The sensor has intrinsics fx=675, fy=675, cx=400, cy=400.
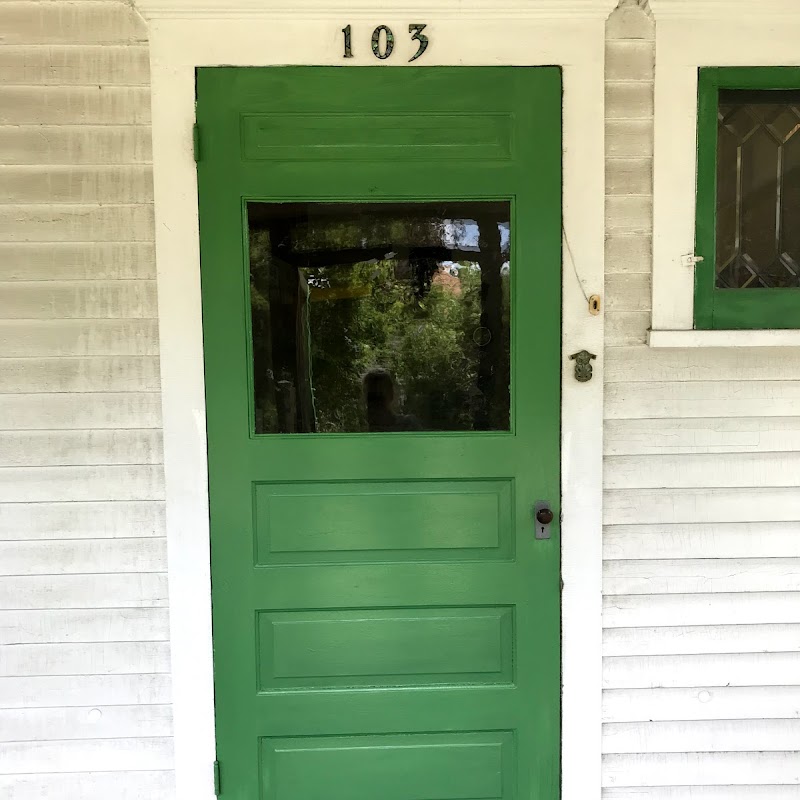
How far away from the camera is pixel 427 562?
200 cm

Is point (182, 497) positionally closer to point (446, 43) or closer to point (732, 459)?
point (446, 43)

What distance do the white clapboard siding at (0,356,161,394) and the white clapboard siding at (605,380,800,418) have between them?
1368 mm

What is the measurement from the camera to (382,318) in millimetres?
1980

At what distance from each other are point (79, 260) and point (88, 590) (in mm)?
965

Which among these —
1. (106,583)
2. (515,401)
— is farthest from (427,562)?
(106,583)

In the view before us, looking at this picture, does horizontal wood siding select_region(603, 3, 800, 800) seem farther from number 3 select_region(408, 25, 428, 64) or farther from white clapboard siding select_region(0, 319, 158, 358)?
white clapboard siding select_region(0, 319, 158, 358)

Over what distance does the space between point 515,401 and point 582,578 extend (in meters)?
0.57

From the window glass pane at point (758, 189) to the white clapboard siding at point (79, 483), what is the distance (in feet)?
5.89

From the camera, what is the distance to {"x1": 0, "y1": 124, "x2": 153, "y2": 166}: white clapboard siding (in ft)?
6.28

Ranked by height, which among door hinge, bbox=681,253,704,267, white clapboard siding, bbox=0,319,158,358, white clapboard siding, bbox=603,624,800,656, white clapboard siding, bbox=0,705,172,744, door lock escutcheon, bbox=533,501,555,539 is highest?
door hinge, bbox=681,253,704,267

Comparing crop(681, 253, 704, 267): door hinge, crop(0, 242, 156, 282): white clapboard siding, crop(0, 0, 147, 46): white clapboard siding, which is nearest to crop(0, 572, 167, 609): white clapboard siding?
crop(0, 242, 156, 282): white clapboard siding

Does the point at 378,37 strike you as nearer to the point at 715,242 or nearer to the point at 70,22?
the point at 70,22

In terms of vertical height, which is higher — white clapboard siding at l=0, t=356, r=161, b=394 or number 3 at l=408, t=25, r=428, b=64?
number 3 at l=408, t=25, r=428, b=64

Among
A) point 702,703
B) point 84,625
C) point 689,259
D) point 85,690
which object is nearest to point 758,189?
point 689,259
